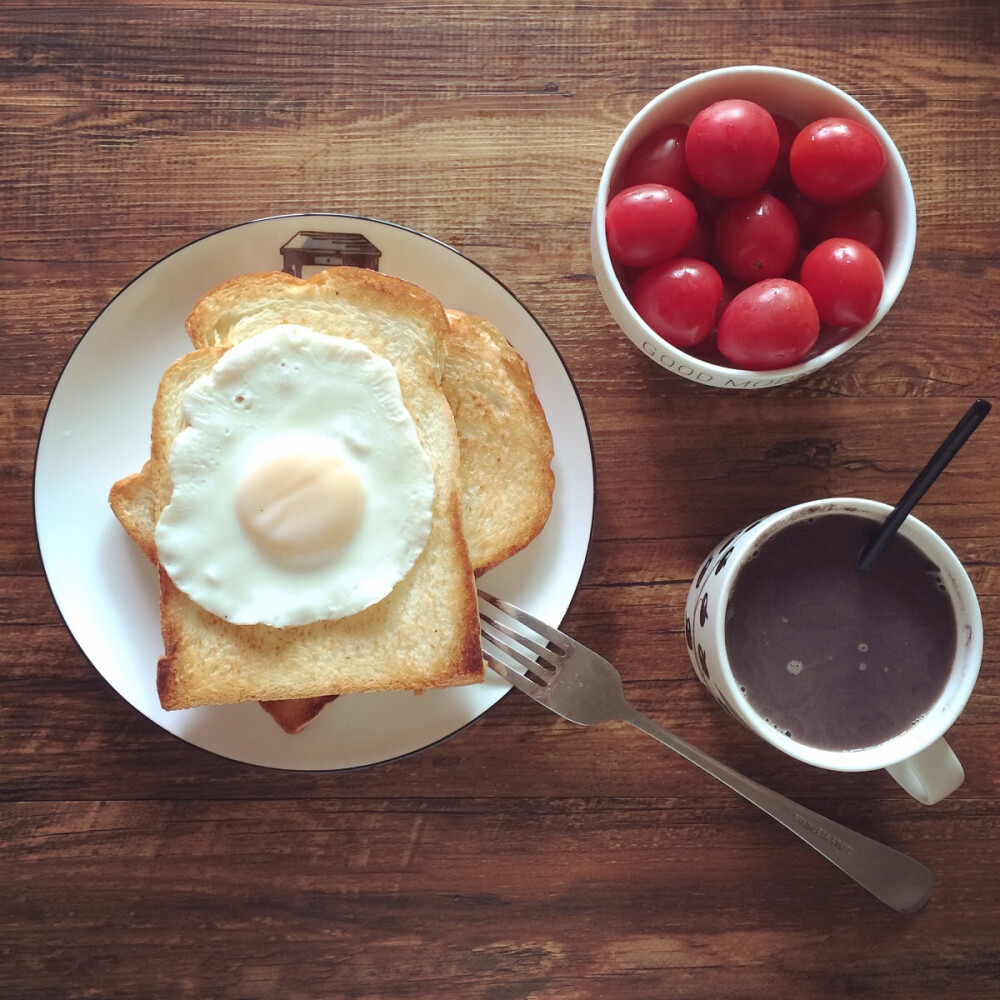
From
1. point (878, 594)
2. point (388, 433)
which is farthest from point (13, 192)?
point (878, 594)

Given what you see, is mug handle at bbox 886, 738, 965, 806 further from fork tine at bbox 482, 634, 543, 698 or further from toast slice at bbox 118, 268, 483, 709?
toast slice at bbox 118, 268, 483, 709

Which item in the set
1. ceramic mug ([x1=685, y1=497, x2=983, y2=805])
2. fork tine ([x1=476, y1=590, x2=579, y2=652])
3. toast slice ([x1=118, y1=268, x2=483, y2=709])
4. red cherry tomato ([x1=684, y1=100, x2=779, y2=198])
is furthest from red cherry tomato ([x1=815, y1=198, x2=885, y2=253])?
fork tine ([x1=476, y1=590, x2=579, y2=652])

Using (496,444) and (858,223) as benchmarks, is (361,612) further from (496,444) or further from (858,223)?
(858,223)

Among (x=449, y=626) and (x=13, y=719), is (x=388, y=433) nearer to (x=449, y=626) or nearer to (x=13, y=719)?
(x=449, y=626)

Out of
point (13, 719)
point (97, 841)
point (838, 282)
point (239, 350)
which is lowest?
point (97, 841)

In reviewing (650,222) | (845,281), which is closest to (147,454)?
(650,222)

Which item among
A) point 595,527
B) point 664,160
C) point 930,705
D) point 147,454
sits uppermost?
point 664,160
